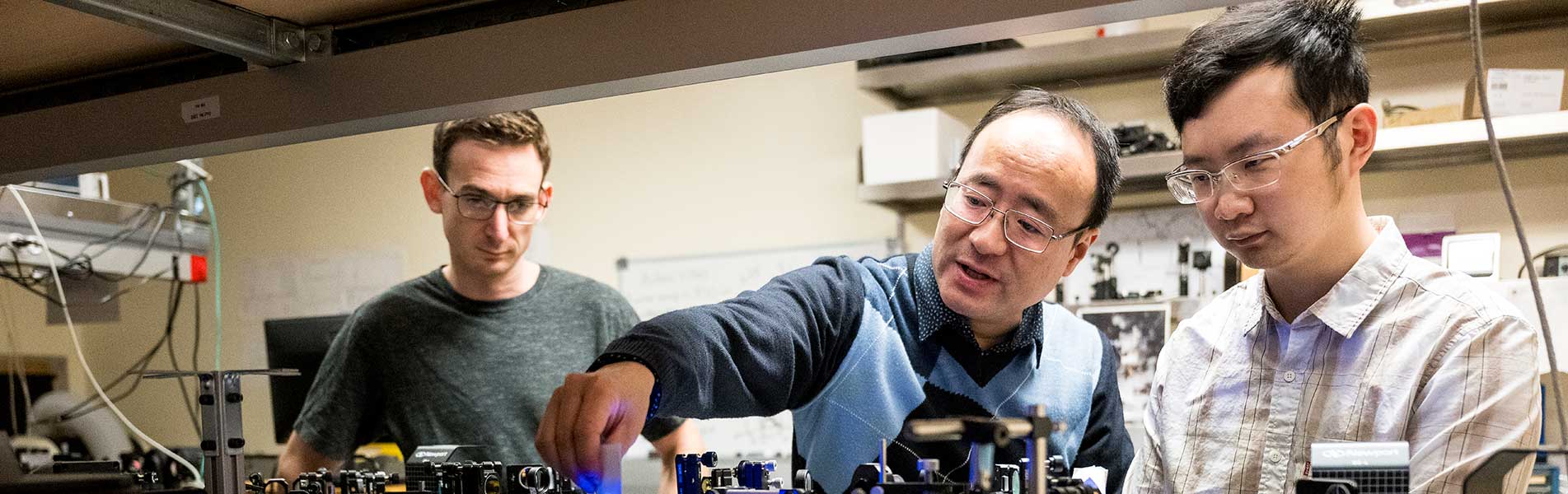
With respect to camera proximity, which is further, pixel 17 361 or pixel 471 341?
pixel 17 361

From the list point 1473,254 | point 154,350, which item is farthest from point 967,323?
point 154,350

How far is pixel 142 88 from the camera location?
1.42 metres

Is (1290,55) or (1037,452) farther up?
(1290,55)

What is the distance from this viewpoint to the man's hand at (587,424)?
41.1 inches

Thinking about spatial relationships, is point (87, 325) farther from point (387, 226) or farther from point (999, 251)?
point (999, 251)

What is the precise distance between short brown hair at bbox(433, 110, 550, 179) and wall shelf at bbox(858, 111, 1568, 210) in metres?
1.51

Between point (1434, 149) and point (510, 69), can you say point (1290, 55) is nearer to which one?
point (510, 69)

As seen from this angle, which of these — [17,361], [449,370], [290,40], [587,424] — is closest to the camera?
[587,424]

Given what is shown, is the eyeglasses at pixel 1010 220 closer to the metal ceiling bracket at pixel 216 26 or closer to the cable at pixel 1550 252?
the metal ceiling bracket at pixel 216 26

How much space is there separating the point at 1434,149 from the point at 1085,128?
2024 mm

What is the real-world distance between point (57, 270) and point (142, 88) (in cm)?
228

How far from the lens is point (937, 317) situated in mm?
1602

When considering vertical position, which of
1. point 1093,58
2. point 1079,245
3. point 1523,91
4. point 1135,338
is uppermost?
point 1093,58

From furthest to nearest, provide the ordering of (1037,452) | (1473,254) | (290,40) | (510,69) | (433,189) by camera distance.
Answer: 1. (1473,254)
2. (433,189)
3. (290,40)
4. (510,69)
5. (1037,452)
